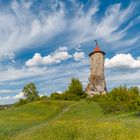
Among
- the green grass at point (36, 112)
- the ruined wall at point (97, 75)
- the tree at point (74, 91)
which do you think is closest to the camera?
the green grass at point (36, 112)

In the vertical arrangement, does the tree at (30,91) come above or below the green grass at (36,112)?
above

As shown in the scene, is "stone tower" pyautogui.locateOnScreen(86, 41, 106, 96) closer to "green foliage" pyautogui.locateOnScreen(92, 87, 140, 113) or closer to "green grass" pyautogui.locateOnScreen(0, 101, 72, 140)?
"green grass" pyautogui.locateOnScreen(0, 101, 72, 140)

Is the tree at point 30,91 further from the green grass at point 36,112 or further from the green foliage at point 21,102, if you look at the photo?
the green grass at point 36,112

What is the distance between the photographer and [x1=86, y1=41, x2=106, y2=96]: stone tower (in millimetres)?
138887

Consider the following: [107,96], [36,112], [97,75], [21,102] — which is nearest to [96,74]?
[97,75]

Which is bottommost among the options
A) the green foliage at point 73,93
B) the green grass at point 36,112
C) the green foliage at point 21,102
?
the green grass at point 36,112

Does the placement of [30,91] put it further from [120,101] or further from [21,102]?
[120,101]

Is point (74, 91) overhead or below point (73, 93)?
overhead

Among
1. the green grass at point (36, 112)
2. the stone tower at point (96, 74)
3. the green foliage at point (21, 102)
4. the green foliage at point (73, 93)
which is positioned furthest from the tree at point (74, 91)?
the green grass at point (36, 112)

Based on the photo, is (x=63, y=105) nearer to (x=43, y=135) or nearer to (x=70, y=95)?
(x=70, y=95)

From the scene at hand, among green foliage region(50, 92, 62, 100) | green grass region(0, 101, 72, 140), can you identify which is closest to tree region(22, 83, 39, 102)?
green foliage region(50, 92, 62, 100)

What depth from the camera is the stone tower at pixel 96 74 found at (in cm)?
13889

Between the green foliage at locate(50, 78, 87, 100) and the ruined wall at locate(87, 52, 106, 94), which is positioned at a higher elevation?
the ruined wall at locate(87, 52, 106, 94)

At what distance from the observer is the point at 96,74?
5645 inches
